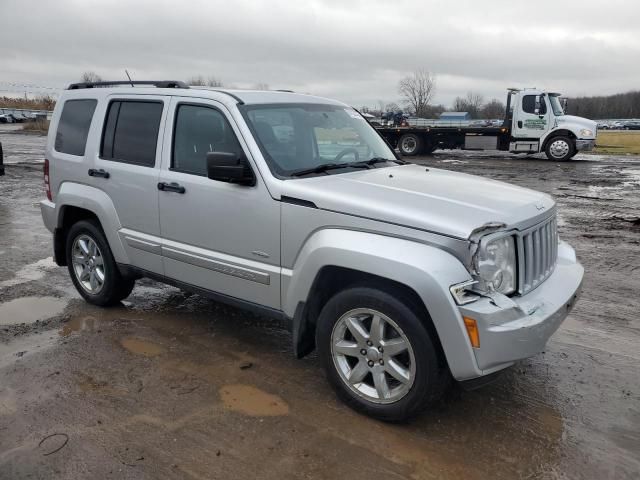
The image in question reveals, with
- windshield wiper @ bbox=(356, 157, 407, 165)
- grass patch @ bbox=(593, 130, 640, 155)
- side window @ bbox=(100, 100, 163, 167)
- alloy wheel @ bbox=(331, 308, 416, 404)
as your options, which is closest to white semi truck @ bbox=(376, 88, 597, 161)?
grass patch @ bbox=(593, 130, 640, 155)

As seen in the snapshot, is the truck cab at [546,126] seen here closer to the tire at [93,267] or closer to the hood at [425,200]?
the hood at [425,200]

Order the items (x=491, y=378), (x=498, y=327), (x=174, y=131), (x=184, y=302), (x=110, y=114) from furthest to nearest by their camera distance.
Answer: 1. (x=184, y=302)
2. (x=110, y=114)
3. (x=174, y=131)
4. (x=491, y=378)
5. (x=498, y=327)

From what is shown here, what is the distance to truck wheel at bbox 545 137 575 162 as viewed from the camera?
22431mm

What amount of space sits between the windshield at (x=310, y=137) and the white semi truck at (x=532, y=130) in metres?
18.1

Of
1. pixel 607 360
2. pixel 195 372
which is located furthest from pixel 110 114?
pixel 607 360

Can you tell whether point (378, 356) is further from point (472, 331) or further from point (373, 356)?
point (472, 331)

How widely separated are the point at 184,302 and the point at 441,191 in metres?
3.03

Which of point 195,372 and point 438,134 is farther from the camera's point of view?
point 438,134

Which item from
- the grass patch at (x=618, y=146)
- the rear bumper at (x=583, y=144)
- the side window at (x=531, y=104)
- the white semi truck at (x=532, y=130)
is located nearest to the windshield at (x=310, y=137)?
the white semi truck at (x=532, y=130)

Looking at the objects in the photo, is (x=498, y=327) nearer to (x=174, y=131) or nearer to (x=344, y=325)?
(x=344, y=325)

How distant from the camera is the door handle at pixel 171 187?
429 cm

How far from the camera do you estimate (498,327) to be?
2.95 metres

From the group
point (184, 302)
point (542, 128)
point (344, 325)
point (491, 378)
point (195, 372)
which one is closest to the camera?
point (491, 378)

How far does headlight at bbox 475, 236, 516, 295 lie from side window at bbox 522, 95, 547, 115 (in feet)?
70.1
